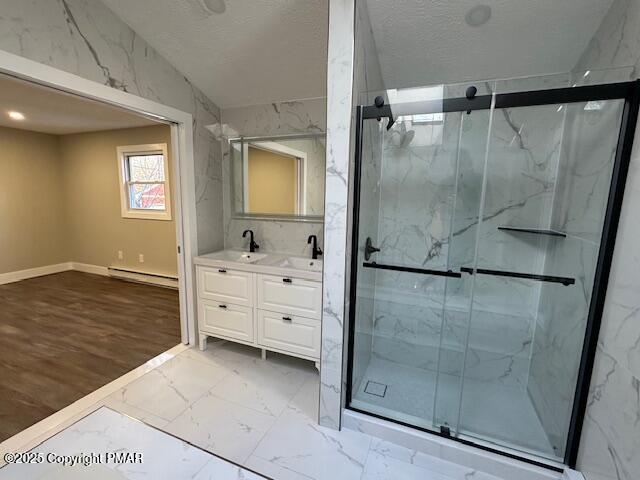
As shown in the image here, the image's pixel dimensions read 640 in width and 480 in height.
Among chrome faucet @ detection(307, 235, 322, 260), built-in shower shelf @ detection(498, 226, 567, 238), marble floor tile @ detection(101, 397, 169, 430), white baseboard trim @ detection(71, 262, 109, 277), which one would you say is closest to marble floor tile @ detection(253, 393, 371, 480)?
marble floor tile @ detection(101, 397, 169, 430)

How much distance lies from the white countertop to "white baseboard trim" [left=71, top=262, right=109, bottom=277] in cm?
335

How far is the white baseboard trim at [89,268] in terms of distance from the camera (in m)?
4.89

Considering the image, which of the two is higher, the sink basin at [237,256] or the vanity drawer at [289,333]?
the sink basin at [237,256]

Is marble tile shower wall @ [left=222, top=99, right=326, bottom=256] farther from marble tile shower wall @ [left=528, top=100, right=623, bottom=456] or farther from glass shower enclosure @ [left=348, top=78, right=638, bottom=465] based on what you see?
marble tile shower wall @ [left=528, top=100, right=623, bottom=456]

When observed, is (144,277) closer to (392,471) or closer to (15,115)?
(15,115)

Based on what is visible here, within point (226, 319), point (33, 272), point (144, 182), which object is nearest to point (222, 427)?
point (226, 319)

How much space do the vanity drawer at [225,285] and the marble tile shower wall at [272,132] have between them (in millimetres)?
491

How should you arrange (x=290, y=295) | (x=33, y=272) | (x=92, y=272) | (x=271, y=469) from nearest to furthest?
(x=271, y=469)
(x=290, y=295)
(x=33, y=272)
(x=92, y=272)

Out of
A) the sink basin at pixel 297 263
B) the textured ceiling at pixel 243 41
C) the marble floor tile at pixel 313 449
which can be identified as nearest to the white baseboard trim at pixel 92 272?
the sink basin at pixel 297 263

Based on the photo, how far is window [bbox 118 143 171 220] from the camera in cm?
429

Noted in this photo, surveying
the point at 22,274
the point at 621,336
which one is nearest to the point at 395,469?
the point at 621,336

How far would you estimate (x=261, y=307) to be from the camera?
2348mm

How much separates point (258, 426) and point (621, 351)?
6.01 feet

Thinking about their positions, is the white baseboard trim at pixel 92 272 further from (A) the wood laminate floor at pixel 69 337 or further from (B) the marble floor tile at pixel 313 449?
(B) the marble floor tile at pixel 313 449
